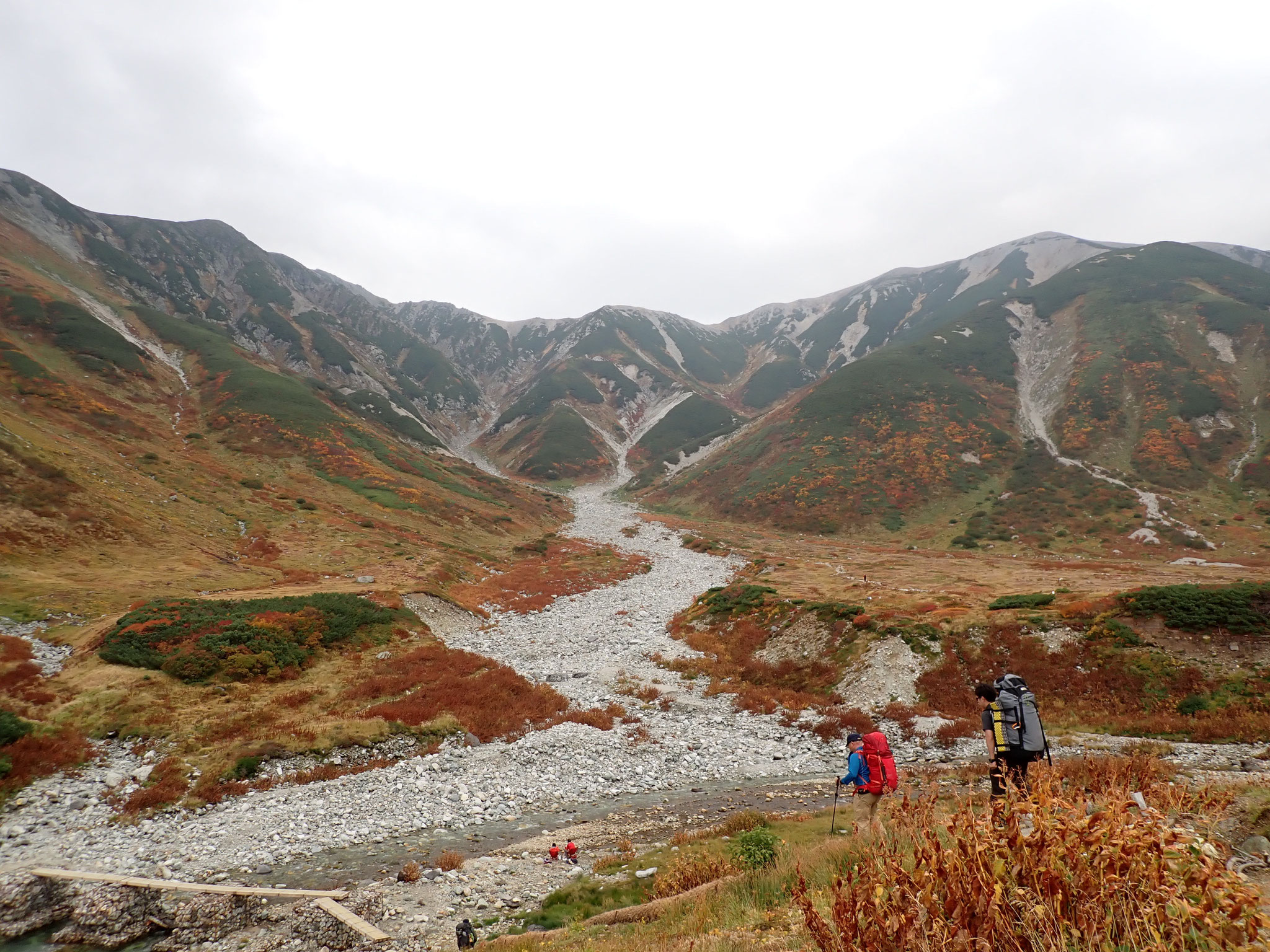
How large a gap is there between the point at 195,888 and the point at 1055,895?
51.2 ft

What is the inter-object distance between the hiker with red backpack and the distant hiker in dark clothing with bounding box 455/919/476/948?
758 centimetres

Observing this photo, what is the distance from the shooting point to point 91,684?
20438mm

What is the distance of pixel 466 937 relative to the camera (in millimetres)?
9602

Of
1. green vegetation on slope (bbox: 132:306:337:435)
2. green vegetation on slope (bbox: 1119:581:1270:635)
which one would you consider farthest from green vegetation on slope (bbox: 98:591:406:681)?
green vegetation on slope (bbox: 132:306:337:435)

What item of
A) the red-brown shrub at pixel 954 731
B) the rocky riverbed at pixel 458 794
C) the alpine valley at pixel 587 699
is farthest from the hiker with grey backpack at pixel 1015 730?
the red-brown shrub at pixel 954 731

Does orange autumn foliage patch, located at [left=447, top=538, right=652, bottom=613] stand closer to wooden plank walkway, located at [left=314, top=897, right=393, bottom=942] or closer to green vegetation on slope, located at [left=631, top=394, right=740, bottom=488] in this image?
wooden plank walkway, located at [left=314, top=897, right=393, bottom=942]

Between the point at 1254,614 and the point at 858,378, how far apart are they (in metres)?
113

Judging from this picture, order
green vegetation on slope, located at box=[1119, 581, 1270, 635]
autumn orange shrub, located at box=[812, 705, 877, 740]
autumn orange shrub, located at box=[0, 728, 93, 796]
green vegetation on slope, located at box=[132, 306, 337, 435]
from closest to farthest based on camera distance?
autumn orange shrub, located at box=[0, 728, 93, 796] → green vegetation on slope, located at box=[1119, 581, 1270, 635] → autumn orange shrub, located at box=[812, 705, 877, 740] → green vegetation on slope, located at box=[132, 306, 337, 435]

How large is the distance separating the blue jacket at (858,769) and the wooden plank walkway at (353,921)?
374 inches

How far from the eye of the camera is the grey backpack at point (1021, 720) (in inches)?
384

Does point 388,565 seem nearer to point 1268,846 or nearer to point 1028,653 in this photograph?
point 1028,653

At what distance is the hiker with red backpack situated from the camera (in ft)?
34.9

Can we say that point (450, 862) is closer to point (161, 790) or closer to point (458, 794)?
point (458, 794)

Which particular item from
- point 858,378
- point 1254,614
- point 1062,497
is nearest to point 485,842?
point 1254,614
